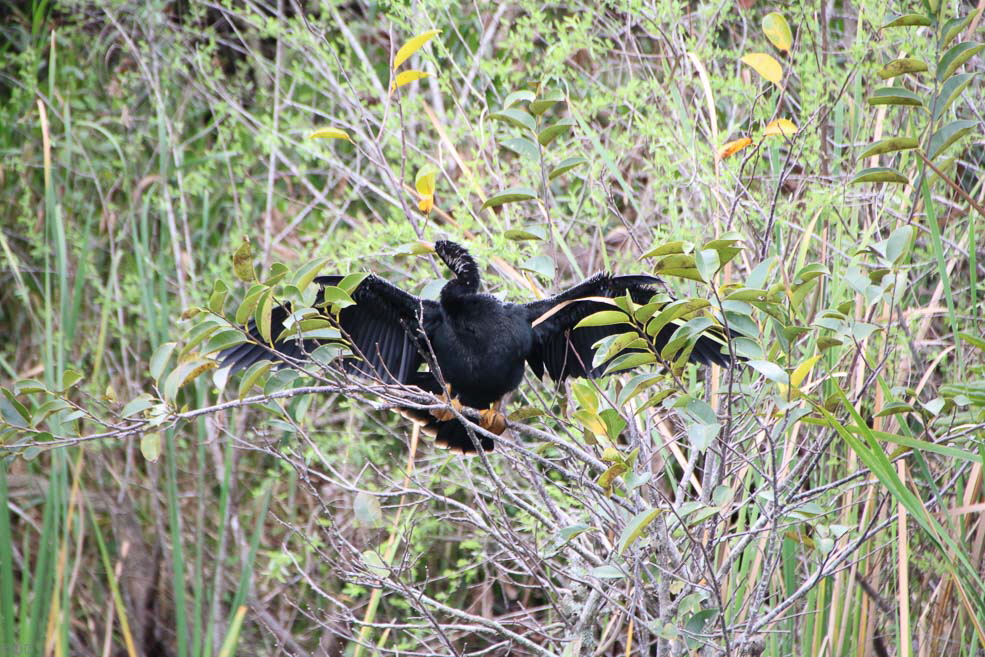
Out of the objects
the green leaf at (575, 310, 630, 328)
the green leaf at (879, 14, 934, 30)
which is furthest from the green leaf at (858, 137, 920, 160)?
the green leaf at (575, 310, 630, 328)

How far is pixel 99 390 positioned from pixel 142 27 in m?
2.07

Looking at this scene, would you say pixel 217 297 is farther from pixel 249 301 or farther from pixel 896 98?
pixel 896 98

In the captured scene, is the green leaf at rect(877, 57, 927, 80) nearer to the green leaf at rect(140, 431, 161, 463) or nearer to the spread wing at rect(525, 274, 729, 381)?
the spread wing at rect(525, 274, 729, 381)

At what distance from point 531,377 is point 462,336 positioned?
1.39 ft

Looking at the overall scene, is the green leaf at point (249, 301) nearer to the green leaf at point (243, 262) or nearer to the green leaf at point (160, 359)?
the green leaf at point (243, 262)

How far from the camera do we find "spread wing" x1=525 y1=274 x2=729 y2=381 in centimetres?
294

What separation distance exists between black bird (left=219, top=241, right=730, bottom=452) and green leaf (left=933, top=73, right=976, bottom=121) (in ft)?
3.53

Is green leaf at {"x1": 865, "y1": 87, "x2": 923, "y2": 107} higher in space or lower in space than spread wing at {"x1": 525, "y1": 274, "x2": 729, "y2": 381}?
higher

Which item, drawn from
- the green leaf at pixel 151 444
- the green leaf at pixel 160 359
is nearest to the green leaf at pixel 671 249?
the green leaf at pixel 160 359

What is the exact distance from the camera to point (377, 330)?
342 cm

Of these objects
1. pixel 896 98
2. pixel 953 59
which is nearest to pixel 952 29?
pixel 953 59

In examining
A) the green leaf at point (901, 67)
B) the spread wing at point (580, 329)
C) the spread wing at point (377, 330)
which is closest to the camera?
the green leaf at point (901, 67)

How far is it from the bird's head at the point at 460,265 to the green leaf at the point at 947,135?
1.49 meters

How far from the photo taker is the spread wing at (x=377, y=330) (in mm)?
3118
